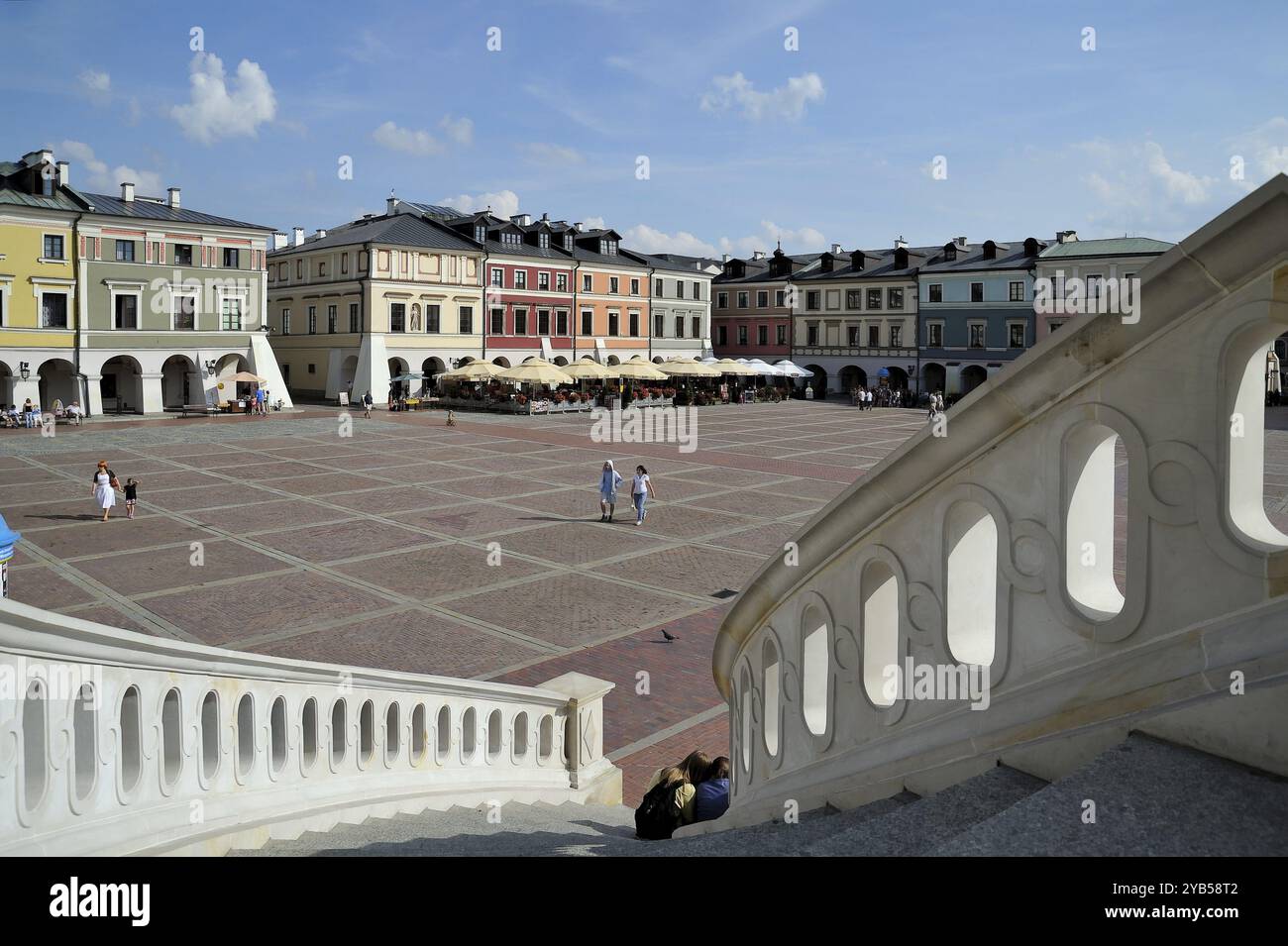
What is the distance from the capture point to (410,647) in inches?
512

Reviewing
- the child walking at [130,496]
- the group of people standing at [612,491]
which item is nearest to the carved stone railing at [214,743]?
the group of people standing at [612,491]

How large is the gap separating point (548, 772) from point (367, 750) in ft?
7.11

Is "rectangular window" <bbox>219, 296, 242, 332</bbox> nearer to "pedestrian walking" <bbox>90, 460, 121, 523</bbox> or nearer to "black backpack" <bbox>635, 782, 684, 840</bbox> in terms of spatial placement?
"pedestrian walking" <bbox>90, 460, 121, 523</bbox>

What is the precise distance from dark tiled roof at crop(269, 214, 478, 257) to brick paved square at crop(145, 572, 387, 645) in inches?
1767

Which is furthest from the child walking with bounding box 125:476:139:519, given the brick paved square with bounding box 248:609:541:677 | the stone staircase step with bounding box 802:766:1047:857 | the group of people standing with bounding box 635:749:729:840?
the stone staircase step with bounding box 802:766:1047:857

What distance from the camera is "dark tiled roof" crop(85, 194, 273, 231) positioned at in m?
49.0

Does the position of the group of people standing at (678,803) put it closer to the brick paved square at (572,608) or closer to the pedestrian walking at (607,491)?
the brick paved square at (572,608)

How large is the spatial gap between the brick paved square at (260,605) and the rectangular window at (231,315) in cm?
4216

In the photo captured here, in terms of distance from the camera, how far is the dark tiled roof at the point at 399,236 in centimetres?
5866

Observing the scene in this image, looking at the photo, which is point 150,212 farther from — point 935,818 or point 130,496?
point 935,818

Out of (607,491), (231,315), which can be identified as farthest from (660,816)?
(231,315)

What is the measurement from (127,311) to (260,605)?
42.2 m
